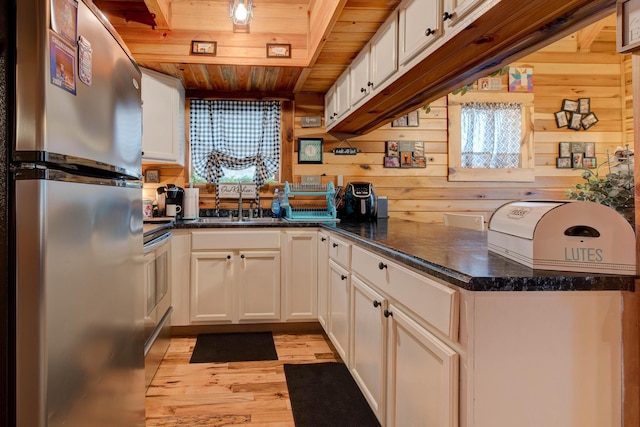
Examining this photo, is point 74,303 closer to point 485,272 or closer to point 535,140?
point 485,272

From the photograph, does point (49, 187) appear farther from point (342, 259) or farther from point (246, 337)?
point (246, 337)

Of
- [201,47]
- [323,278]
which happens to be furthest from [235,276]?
[201,47]

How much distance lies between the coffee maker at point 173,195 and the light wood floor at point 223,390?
3.69 ft

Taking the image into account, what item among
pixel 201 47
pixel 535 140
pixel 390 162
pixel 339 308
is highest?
pixel 201 47

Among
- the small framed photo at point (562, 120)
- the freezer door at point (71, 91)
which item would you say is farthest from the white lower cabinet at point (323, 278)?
the small framed photo at point (562, 120)

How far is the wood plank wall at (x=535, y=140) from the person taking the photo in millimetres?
3686

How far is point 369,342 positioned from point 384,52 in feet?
4.89

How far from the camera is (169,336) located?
9.46 feet

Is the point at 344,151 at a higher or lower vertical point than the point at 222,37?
lower

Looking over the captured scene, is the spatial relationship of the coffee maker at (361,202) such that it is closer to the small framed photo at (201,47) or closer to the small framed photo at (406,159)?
the small framed photo at (406,159)

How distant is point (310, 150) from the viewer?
365 centimetres

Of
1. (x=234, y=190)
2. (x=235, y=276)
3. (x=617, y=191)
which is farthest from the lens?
(x=234, y=190)

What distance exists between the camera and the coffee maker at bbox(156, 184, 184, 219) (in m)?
3.29

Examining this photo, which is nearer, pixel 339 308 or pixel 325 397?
pixel 325 397
